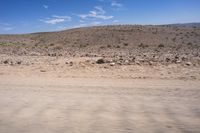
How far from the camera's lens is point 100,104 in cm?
643

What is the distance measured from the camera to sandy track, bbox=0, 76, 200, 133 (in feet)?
16.8

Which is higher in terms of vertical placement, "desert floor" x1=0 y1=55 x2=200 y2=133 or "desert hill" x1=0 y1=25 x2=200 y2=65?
"desert hill" x1=0 y1=25 x2=200 y2=65

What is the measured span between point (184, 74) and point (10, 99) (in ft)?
21.3

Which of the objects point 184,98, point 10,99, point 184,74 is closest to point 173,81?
point 184,74

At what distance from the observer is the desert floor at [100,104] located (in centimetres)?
514

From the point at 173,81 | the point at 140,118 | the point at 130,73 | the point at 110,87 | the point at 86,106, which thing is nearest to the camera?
the point at 140,118

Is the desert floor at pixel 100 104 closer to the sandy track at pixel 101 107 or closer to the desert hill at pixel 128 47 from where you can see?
A: the sandy track at pixel 101 107

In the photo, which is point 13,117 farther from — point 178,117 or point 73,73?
point 73,73

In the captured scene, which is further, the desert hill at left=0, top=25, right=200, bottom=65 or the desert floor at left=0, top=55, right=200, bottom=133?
the desert hill at left=0, top=25, right=200, bottom=65

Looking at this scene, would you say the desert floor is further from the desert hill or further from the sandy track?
the desert hill

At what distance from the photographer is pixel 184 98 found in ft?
22.1

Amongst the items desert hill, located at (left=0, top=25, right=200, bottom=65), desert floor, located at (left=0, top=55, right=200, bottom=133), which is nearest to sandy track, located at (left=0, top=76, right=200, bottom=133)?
desert floor, located at (left=0, top=55, right=200, bottom=133)

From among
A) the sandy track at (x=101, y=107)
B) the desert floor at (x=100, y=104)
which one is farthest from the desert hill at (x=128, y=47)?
the sandy track at (x=101, y=107)

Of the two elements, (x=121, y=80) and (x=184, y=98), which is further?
(x=121, y=80)
